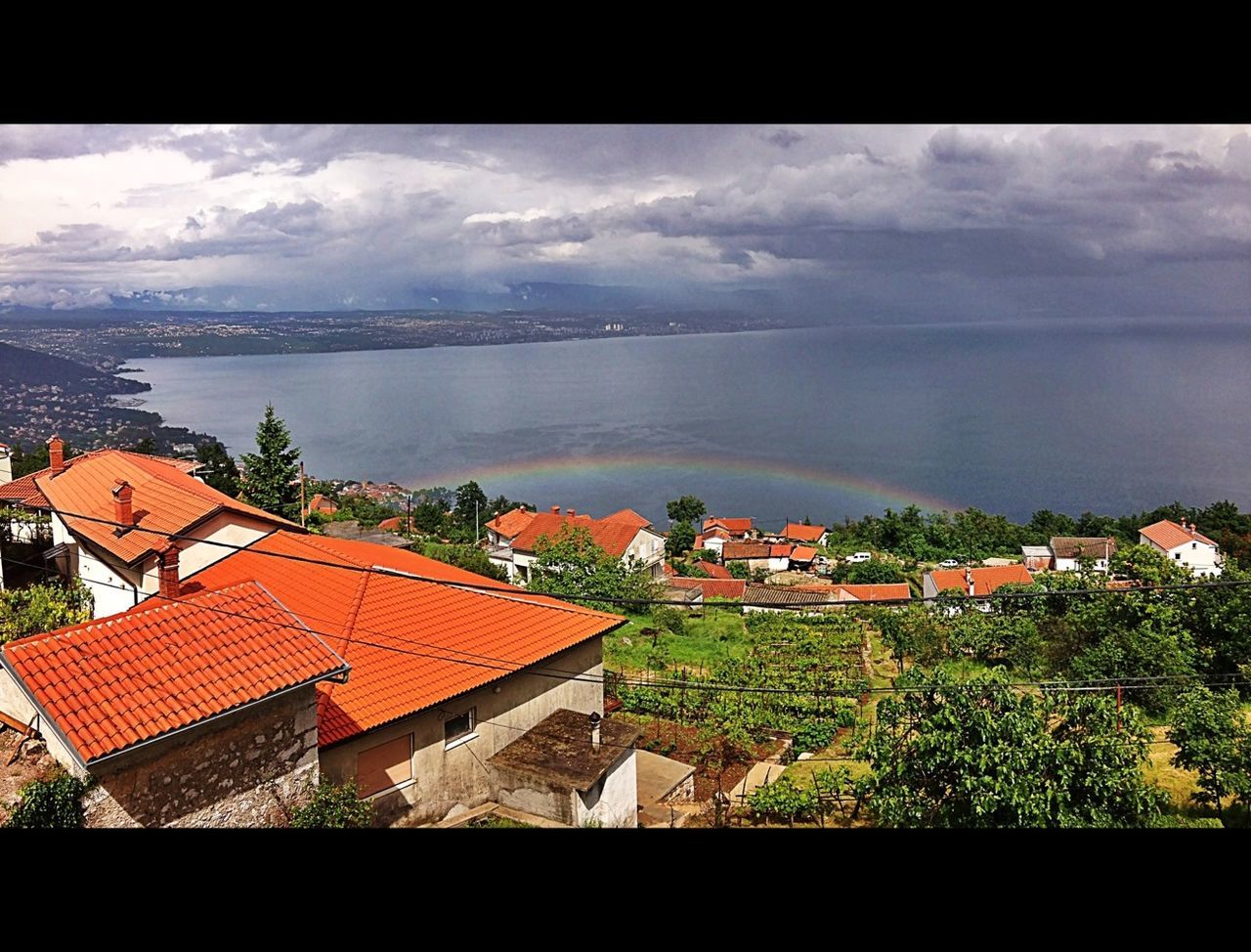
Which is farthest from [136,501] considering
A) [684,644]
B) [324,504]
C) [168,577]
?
[324,504]

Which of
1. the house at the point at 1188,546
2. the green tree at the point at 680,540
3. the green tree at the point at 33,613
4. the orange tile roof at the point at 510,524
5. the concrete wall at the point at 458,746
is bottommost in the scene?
the green tree at the point at 680,540

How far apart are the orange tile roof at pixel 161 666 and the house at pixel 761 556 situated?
2731cm

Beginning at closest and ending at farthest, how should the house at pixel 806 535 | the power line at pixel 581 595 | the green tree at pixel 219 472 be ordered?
the power line at pixel 581 595 < the green tree at pixel 219 472 < the house at pixel 806 535

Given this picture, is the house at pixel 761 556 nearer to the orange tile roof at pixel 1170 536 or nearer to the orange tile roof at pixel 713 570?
the orange tile roof at pixel 713 570

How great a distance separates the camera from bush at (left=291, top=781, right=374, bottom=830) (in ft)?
13.5

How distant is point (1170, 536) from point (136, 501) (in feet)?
101

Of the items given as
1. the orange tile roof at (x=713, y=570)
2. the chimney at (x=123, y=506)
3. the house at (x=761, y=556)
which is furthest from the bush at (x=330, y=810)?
the house at (x=761, y=556)

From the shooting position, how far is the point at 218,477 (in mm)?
19453

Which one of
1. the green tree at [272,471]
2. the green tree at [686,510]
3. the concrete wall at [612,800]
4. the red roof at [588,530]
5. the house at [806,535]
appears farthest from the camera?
the green tree at [686,510]

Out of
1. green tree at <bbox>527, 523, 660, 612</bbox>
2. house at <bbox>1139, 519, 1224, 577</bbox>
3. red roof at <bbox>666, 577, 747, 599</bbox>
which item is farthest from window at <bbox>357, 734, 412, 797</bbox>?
house at <bbox>1139, 519, 1224, 577</bbox>

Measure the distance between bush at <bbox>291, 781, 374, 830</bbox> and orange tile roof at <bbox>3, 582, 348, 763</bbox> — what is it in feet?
1.97

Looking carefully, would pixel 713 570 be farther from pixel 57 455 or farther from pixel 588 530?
pixel 57 455

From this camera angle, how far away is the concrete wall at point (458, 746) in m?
5.51

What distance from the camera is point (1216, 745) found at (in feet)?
22.0
